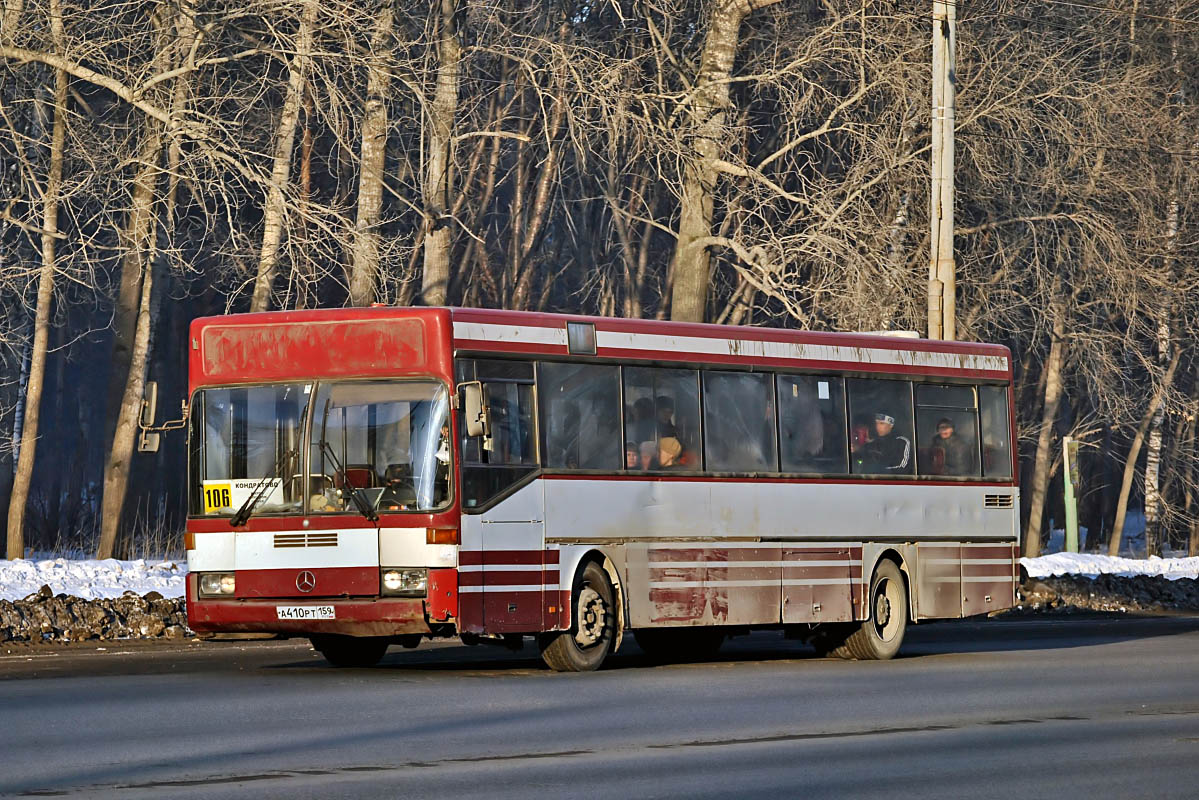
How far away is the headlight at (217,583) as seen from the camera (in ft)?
56.7

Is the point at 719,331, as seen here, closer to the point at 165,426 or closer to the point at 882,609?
the point at 882,609

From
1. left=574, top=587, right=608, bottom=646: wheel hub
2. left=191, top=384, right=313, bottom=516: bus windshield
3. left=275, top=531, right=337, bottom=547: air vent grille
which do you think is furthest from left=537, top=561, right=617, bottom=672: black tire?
left=191, top=384, right=313, bottom=516: bus windshield

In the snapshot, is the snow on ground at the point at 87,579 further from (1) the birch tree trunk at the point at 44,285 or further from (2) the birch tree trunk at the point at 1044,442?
(2) the birch tree trunk at the point at 1044,442

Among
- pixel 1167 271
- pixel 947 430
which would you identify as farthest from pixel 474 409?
pixel 1167 271

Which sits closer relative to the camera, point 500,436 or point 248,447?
point 500,436

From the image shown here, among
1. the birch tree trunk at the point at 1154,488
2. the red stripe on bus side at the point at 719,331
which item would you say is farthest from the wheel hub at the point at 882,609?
the birch tree trunk at the point at 1154,488

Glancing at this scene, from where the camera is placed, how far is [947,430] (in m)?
21.7

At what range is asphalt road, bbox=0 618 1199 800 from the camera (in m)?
10.7

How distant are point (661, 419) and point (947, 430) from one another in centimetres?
411

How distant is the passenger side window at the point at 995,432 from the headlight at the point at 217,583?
8.31 m

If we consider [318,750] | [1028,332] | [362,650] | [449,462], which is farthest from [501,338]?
[1028,332]

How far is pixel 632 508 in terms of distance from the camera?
1839 cm

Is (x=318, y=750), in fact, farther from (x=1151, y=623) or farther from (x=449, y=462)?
(x=1151, y=623)

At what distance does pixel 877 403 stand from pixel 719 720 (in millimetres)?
7600
